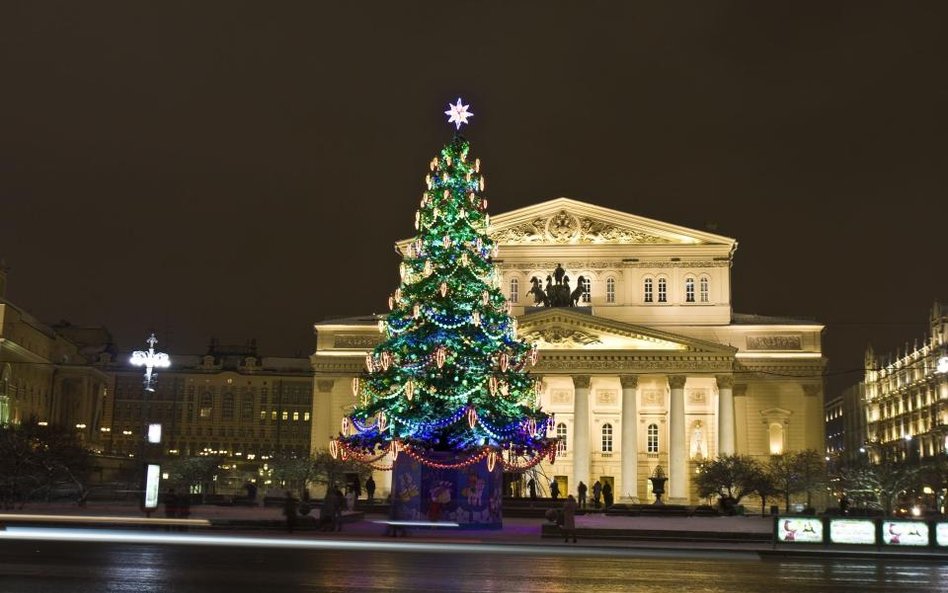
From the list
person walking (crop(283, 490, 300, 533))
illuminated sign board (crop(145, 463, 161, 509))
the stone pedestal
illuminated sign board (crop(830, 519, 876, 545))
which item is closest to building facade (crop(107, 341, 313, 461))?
illuminated sign board (crop(145, 463, 161, 509))

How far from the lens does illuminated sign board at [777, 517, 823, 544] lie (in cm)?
3120

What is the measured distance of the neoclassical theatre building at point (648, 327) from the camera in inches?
2918

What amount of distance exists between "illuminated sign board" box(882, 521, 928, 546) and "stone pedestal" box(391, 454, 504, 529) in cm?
1303

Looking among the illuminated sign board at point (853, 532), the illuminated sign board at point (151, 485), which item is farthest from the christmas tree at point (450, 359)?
the illuminated sign board at point (853, 532)

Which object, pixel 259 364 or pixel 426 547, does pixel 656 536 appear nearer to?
pixel 426 547

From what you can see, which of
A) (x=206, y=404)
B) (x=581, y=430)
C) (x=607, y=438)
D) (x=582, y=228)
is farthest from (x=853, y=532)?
(x=206, y=404)

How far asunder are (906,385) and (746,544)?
88478 mm

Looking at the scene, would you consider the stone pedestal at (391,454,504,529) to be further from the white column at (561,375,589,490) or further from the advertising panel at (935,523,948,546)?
the white column at (561,375,589,490)

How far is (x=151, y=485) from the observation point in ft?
122

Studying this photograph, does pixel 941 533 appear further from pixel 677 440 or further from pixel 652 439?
pixel 652 439

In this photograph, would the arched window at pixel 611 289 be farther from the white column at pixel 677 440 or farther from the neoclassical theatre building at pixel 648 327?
the white column at pixel 677 440

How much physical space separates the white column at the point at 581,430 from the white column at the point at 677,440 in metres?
5.44

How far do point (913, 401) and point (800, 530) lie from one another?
88.1 meters

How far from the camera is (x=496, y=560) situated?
2497cm
